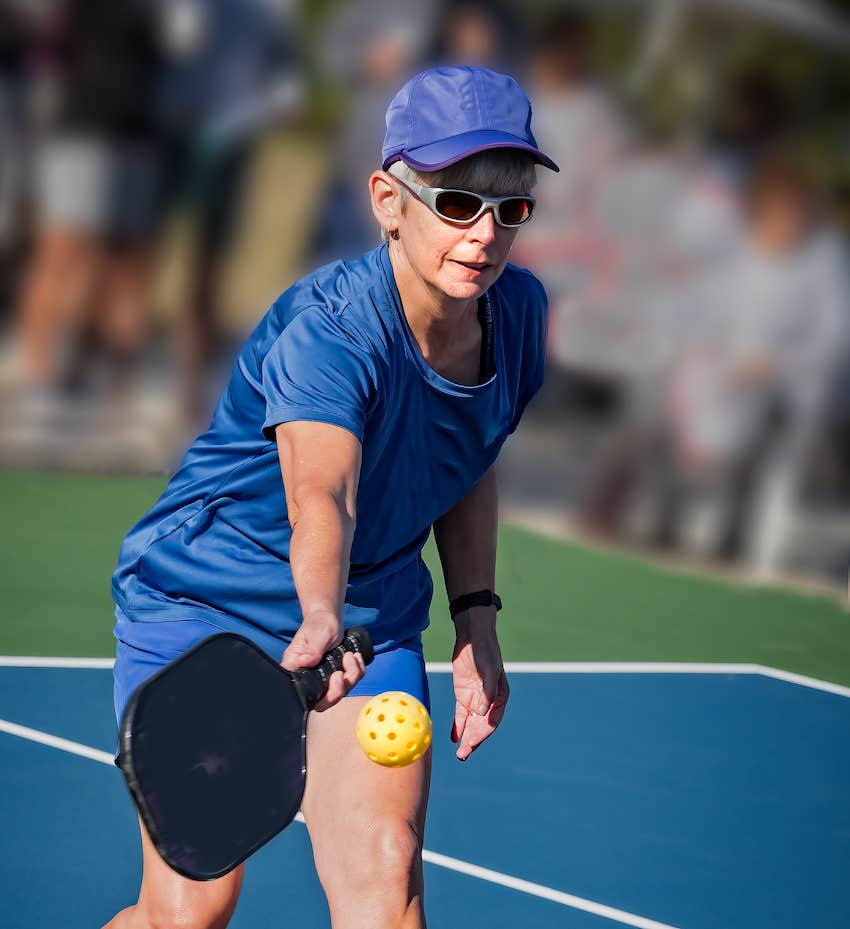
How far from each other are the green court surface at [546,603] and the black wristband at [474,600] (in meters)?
3.20

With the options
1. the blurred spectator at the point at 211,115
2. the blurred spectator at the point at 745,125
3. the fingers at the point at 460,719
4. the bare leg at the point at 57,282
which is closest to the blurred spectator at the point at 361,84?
the blurred spectator at the point at 211,115

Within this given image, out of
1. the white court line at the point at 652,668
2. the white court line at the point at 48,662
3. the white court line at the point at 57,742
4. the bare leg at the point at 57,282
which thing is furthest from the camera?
the bare leg at the point at 57,282

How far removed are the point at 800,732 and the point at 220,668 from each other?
3.90m

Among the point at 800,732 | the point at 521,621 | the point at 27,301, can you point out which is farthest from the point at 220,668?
the point at 27,301

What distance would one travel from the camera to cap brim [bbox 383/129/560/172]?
3.04 meters

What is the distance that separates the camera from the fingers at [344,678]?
9.15 feet

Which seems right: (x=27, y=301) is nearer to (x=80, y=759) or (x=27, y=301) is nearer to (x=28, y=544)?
(x=28, y=544)

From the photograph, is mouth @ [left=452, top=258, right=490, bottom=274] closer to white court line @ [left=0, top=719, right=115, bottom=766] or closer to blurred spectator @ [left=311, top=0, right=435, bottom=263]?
white court line @ [left=0, top=719, right=115, bottom=766]

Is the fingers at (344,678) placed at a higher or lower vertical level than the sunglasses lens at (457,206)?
lower

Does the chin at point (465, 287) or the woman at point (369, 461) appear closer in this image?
the woman at point (369, 461)

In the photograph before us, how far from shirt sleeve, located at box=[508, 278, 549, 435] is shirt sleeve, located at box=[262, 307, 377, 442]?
0.56 m

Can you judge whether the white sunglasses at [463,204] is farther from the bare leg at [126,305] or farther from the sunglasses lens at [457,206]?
the bare leg at [126,305]

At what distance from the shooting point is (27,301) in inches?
387

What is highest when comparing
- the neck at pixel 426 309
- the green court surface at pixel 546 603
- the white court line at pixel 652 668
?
the neck at pixel 426 309
